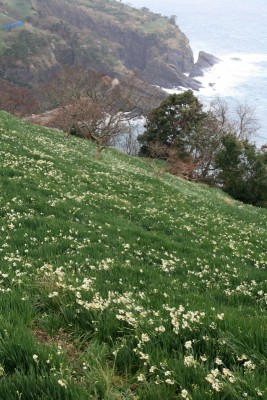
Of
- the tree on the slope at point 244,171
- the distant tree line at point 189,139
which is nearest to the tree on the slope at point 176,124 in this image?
the distant tree line at point 189,139

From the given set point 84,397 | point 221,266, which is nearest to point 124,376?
point 84,397

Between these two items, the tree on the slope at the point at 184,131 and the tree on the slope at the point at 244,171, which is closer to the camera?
the tree on the slope at the point at 244,171

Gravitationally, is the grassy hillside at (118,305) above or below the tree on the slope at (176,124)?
below

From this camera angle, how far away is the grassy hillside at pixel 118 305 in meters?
3.23

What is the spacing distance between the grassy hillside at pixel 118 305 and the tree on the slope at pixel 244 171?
3394 cm

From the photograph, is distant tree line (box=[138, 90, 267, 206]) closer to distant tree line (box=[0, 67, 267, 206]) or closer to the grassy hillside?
A: distant tree line (box=[0, 67, 267, 206])

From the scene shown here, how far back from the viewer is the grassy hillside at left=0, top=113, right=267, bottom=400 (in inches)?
127

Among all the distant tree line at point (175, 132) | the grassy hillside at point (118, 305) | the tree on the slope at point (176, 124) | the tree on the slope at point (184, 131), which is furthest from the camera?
the tree on the slope at point (176, 124)

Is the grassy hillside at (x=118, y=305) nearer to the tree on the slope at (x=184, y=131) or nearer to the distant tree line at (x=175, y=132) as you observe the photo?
the distant tree line at (x=175, y=132)

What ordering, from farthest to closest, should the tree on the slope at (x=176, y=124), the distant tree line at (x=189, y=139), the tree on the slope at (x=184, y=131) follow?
the tree on the slope at (x=176, y=124) → the tree on the slope at (x=184, y=131) → the distant tree line at (x=189, y=139)

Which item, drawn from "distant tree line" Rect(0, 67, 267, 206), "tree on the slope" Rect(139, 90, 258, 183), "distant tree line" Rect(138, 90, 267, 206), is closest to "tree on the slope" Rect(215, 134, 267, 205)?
"distant tree line" Rect(0, 67, 267, 206)

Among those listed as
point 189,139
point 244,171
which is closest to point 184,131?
point 189,139

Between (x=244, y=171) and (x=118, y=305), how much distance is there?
149ft

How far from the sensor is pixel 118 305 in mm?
4871
